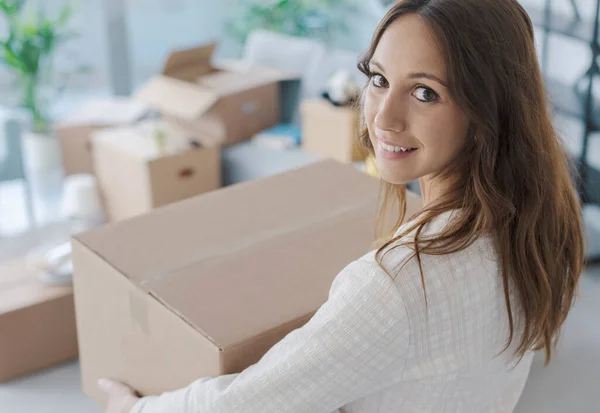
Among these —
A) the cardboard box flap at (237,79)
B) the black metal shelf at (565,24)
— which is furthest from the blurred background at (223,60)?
the cardboard box flap at (237,79)

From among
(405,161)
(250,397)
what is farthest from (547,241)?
(250,397)

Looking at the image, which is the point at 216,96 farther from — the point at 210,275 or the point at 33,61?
the point at 210,275

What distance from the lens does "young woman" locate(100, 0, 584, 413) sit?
3.03ft

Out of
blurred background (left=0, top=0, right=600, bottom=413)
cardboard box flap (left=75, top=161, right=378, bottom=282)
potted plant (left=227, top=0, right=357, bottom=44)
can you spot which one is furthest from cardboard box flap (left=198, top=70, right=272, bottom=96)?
cardboard box flap (left=75, top=161, right=378, bottom=282)

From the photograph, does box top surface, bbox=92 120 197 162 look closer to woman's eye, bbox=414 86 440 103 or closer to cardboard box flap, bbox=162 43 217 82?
cardboard box flap, bbox=162 43 217 82

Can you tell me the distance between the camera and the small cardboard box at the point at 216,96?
3.06 m

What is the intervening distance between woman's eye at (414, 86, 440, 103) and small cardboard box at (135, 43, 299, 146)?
2088mm

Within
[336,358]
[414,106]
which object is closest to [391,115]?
[414,106]

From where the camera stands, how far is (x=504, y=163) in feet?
3.20

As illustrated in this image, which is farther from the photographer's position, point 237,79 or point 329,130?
point 237,79

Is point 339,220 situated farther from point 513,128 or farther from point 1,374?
point 1,374

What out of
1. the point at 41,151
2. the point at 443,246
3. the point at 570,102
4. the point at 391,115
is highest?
the point at 391,115

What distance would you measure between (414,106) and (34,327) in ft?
3.36

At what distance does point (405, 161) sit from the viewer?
1.01m
